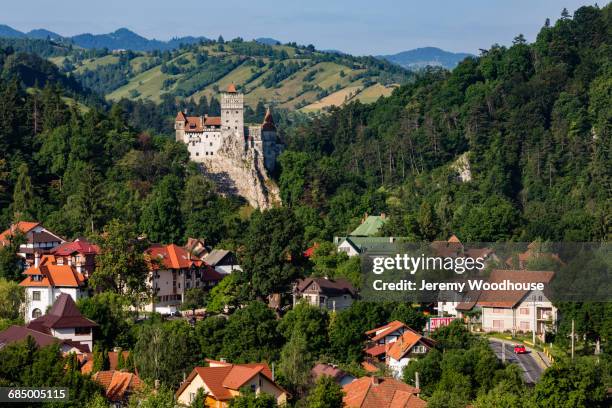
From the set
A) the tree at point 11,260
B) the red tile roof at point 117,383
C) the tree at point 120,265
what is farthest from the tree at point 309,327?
the tree at point 11,260

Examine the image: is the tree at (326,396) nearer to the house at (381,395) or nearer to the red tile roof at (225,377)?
the house at (381,395)

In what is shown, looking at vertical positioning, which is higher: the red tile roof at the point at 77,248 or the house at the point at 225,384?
the red tile roof at the point at 77,248

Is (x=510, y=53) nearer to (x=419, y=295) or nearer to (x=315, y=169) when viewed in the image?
(x=315, y=169)

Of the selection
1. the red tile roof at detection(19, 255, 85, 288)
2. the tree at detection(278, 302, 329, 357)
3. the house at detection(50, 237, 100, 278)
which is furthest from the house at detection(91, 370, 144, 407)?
the house at detection(50, 237, 100, 278)

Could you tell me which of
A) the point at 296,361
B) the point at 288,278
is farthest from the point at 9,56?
the point at 296,361

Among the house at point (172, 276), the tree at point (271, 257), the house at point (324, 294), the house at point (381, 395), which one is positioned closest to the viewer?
the house at point (381, 395)

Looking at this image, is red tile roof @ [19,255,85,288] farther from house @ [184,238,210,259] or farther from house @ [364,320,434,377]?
house @ [364,320,434,377]

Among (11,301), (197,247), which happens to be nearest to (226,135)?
(197,247)
